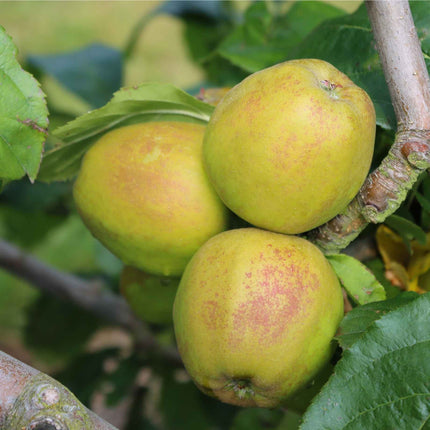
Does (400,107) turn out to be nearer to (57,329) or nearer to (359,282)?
(359,282)

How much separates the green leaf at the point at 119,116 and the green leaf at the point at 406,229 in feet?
1.02

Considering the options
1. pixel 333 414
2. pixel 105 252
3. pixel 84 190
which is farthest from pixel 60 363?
pixel 333 414

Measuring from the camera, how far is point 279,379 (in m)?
0.73

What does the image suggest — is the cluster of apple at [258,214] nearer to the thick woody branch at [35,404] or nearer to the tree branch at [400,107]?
the tree branch at [400,107]

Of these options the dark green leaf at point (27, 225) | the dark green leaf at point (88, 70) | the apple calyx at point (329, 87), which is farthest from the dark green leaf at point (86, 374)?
the apple calyx at point (329, 87)

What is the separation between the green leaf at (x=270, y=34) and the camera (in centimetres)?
123

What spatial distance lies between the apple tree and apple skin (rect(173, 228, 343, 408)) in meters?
0.01

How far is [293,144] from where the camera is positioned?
700mm

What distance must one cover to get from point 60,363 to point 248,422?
2.36 ft

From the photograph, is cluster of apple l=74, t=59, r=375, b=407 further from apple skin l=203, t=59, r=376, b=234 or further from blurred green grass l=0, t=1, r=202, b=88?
blurred green grass l=0, t=1, r=202, b=88

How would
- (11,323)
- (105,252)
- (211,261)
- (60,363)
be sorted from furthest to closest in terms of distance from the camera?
Answer: (11,323) < (60,363) < (105,252) < (211,261)

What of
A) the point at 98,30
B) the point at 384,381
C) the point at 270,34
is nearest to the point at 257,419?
the point at 384,381

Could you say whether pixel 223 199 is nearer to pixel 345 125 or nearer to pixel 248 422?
pixel 345 125

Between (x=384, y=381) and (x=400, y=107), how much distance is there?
1.05 feet
